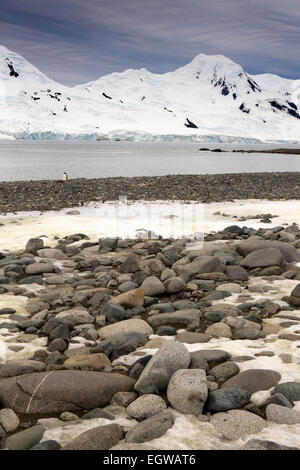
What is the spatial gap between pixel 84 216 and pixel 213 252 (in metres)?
8.49

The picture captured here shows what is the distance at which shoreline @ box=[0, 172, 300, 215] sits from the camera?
2188 centimetres

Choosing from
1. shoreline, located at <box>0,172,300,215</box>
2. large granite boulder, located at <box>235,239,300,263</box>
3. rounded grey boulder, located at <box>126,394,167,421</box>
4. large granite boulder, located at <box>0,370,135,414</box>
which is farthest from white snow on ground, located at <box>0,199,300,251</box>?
rounded grey boulder, located at <box>126,394,167,421</box>

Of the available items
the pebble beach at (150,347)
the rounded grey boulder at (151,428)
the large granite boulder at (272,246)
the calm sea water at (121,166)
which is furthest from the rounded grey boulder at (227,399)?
the calm sea water at (121,166)

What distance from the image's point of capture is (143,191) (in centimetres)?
2653

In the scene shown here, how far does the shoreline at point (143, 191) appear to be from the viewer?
71.8 feet

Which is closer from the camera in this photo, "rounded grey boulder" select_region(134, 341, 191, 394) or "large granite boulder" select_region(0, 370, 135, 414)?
"large granite boulder" select_region(0, 370, 135, 414)

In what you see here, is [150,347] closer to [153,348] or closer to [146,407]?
[153,348]

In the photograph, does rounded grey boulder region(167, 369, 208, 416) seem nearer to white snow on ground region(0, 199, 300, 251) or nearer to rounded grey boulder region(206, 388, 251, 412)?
rounded grey boulder region(206, 388, 251, 412)

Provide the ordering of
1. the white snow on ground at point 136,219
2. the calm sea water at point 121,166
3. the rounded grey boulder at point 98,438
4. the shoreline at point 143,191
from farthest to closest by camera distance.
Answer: the calm sea water at point 121,166, the shoreline at point 143,191, the white snow on ground at point 136,219, the rounded grey boulder at point 98,438

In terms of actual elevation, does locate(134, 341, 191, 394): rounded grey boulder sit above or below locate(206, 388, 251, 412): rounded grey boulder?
above

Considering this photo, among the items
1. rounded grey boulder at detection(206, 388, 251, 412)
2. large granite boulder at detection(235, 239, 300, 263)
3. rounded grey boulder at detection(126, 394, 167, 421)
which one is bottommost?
rounded grey boulder at detection(126, 394, 167, 421)

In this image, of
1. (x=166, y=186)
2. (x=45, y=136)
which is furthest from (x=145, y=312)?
(x=45, y=136)

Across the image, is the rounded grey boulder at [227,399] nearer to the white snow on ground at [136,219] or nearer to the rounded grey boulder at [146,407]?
the rounded grey boulder at [146,407]

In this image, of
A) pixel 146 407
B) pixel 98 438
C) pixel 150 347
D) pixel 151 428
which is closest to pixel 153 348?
pixel 150 347
